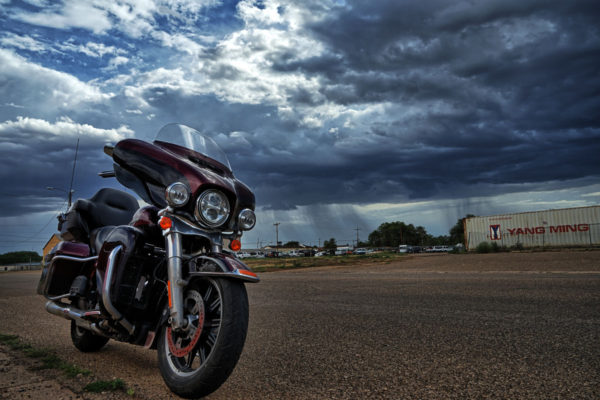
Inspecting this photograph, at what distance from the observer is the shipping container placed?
3553cm

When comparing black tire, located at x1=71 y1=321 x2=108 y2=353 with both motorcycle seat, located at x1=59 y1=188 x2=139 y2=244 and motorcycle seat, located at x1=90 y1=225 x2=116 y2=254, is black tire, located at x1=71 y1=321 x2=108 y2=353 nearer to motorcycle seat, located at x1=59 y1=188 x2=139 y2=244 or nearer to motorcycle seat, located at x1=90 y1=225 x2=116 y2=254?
motorcycle seat, located at x1=90 y1=225 x2=116 y2=254

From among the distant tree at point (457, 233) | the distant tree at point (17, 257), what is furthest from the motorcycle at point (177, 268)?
the distant tree at point (17, 257)

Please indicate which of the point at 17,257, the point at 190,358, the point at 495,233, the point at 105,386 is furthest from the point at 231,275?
the point at 17,257

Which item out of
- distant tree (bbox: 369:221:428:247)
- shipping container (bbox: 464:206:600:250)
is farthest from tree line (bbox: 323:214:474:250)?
shipping container (bbox: 464:206:600:250)

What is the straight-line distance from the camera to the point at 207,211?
9.97 ft

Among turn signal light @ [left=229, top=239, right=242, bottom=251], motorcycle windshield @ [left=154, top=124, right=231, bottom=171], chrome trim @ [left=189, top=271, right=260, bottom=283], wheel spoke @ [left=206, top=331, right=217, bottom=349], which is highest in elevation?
motorcycle windshield @ [left=154, top=124, right=231, bottom=171]

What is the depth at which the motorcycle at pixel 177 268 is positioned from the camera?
107 inches

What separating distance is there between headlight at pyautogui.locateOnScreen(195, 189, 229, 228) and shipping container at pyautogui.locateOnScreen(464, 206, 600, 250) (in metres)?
39.6

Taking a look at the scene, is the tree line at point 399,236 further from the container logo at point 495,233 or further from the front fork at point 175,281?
the front fork at point 175,281

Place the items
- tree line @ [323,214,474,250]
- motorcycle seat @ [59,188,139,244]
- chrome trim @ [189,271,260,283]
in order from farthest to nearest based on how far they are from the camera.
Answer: tree line @ [323,214,474,250] → motorcycle seat @ [59,188,139,244] → chrome trim @ [189,271,260,283]

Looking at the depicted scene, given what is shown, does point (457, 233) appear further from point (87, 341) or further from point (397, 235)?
point (87, 341)

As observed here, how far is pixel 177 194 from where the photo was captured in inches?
119

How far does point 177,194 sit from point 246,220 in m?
0.59

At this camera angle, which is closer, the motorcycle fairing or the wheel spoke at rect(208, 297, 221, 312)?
the wheel spoke at rect(208, 297, 221, 312)
